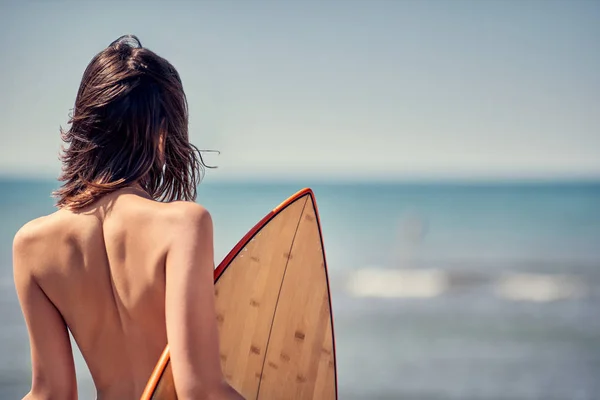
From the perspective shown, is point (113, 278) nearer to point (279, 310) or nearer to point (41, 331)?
point (41, 331)

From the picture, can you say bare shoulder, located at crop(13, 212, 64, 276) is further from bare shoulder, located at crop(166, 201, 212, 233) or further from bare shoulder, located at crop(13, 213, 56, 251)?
bare shoulder, located at crop(166, 201, 212, 233)

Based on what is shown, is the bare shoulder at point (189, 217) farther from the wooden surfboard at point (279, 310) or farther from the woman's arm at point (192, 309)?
the wooden surfboard at point (279, 310)

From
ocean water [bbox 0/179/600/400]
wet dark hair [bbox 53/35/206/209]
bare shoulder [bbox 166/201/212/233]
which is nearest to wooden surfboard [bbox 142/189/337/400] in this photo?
wet dark hair [bbox 53/35/206/209]

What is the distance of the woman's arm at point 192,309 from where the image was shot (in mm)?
1303

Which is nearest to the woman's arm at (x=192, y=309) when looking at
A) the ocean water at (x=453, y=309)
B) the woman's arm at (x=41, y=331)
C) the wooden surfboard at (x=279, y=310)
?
the woman's arm at (x=41, y=331)

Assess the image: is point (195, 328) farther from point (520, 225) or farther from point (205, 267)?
point (520, 225)

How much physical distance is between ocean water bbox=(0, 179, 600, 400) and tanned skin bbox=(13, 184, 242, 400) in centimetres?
453

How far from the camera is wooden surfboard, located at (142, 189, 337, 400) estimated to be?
2109 millimetres

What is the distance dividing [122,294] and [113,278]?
4cm

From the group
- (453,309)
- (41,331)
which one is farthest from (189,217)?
(453,309)

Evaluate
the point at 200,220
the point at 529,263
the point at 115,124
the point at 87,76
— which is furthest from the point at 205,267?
the point at 529,263

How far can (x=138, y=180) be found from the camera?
149 cm

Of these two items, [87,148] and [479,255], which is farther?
[479,255]

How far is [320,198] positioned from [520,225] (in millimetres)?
17246
